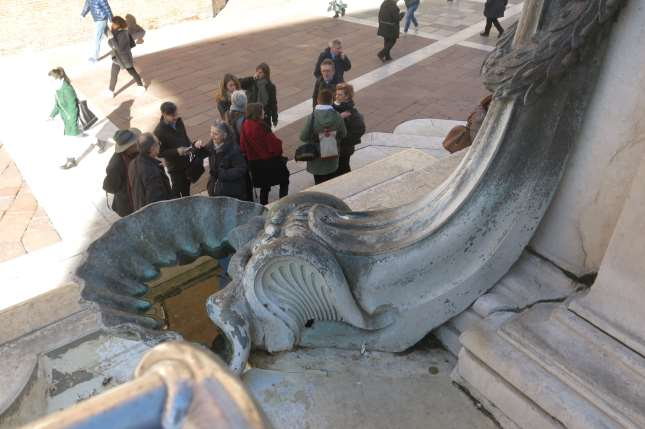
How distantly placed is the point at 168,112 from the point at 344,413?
308cm

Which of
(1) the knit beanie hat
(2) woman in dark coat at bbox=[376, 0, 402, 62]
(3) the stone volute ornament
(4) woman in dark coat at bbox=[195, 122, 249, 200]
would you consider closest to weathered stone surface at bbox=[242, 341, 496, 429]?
(3) the stone volute ornament

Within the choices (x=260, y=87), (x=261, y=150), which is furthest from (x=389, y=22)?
(x=261, y=150)

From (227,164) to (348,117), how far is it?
117cm

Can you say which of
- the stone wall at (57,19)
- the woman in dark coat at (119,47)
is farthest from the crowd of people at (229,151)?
the stone wall at (57,19)

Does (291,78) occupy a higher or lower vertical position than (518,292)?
lower

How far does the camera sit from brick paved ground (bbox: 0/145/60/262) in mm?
4391

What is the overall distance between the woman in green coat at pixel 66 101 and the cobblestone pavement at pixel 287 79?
2.48ft

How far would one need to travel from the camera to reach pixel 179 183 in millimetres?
4383

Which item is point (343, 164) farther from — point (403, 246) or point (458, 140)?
point (403, 246)

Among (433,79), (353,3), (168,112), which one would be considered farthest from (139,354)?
(353,3)

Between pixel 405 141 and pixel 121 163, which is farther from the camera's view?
pixel 405 141

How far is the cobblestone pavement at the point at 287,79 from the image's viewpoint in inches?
209

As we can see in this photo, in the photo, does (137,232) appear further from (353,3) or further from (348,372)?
(353,3)

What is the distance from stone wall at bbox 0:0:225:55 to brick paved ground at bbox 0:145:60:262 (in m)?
5.20
